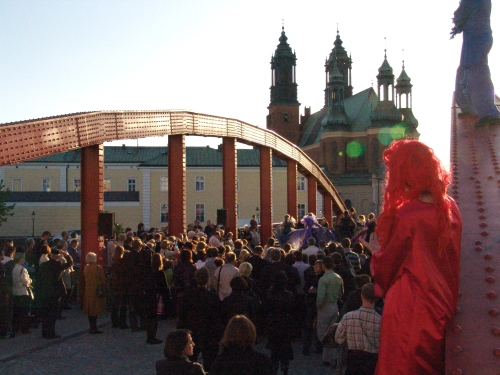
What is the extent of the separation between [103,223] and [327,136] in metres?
95.5

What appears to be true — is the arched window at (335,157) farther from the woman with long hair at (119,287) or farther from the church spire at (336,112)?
the woman with long hair at (119,287)

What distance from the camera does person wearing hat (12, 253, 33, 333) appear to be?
1171 cm

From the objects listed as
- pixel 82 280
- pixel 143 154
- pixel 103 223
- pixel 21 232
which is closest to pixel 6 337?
pixel 82 280

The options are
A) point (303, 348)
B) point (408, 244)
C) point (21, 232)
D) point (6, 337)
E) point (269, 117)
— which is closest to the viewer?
point (408, 244)

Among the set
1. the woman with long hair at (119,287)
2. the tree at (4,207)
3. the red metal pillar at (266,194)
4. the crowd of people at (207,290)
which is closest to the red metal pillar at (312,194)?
the red metal pillar at (266,194)

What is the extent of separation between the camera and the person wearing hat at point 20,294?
1171 cm

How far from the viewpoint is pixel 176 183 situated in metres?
17.4

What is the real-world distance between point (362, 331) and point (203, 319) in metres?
2.51

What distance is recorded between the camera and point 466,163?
25.9 feet

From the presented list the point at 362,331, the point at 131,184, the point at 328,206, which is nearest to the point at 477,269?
the point at 362,331

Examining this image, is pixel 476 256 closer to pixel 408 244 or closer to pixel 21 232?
pixel 408 244

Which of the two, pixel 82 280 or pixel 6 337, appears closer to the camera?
pixel 6 337

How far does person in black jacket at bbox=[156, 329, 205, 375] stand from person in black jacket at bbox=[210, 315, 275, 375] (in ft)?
0.94

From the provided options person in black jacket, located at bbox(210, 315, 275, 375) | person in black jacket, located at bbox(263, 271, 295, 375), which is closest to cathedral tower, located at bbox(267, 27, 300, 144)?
person in black jacket, located at bbox(263, 271, 295, 375)
